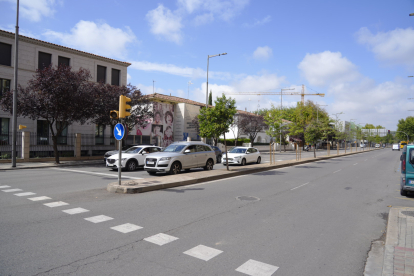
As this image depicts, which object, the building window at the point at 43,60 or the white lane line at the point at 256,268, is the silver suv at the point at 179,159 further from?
the building window at the point at 43,60

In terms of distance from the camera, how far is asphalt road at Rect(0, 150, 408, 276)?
13.4 ft

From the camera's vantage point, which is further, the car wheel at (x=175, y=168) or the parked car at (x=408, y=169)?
the car wheel at (x=175, y=168)

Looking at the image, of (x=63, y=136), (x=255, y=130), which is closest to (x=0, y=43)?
(x=63, y=136)

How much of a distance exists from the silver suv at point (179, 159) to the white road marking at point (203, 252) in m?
9.01

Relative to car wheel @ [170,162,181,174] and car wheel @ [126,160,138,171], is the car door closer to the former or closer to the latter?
car wheel @ [170,162,181,174]

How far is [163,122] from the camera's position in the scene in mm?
37750

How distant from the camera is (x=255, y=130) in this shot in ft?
147

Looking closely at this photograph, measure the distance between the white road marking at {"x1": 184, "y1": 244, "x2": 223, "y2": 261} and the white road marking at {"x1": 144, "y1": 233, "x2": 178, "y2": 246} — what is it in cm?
56

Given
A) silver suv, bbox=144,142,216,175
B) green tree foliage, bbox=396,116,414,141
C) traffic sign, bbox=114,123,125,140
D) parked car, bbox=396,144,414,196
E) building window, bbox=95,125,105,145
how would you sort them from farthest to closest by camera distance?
green tree foliage, bbox=396,116,414,141
building window, bbox=95,125,105,145
silver suv, bbox=144,142,216,175
traffic sign, bbox=114,123,125,140
parked car, bbox=396,144,414,196

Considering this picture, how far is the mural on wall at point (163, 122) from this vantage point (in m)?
36.2

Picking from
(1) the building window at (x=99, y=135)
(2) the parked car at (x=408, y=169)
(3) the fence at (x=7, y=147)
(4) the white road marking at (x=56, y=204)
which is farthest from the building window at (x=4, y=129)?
(2) the parked car at (x=408, y=169)

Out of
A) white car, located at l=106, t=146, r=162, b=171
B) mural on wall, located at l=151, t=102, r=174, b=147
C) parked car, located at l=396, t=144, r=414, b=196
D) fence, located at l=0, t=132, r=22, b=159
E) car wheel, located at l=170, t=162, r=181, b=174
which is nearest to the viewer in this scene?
parked car, located at l=396, t=144, r=414, b=196

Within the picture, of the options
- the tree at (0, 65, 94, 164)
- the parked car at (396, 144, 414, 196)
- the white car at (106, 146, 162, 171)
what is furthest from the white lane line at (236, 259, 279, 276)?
the tree at (0, 65, 94, 164)

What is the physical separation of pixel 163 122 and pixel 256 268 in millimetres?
34550
